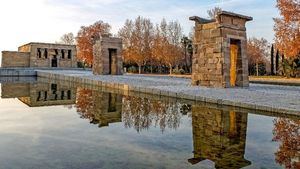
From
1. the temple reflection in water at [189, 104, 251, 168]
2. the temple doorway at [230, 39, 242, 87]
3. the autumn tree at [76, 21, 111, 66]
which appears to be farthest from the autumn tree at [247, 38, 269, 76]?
the temple reflection in water at [189, 104, 251, 168]

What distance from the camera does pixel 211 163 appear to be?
141 inches

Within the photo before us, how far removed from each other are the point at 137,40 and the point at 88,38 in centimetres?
819

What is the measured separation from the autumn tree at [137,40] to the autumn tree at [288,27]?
23672 mm

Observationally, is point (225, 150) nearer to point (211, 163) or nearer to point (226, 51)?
point (211, 163)

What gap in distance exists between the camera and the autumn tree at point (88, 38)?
49688 mm

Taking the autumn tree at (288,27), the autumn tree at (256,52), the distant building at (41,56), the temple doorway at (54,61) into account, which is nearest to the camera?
the autumn tree at (288,27)

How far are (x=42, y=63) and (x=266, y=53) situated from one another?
42.1m

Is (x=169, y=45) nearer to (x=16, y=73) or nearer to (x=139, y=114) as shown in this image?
→ (x=16, y=73)

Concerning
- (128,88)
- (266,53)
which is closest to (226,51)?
(128,88)

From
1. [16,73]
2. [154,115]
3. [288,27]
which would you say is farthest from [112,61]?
[154,115]

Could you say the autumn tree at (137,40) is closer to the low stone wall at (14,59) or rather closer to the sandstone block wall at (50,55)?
the sandstone block wall at (50,55)

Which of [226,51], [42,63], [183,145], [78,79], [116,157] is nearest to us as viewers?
[116,157]

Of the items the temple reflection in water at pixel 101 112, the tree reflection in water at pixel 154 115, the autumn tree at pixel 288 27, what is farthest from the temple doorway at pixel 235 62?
the autumn tree at pixel 288 27

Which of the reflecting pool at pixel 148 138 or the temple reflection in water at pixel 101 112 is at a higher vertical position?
the temple reflection in water at pixel 101 112
